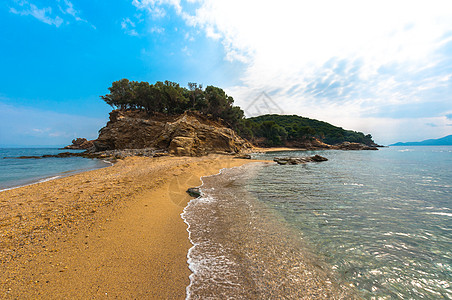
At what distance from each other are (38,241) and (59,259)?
4.14 feet

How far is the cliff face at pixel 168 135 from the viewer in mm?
32094

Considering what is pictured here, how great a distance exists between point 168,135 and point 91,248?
104 ft

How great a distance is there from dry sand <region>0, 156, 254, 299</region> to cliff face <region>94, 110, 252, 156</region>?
22505 mm

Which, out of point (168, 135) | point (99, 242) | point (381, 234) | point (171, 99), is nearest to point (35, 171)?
point (168, 135)

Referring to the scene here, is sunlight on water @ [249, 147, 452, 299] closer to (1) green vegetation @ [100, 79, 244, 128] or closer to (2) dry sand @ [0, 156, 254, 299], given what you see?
(2) dry sand @ [0, 156, 254, 299]

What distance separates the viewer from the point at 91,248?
3957mm

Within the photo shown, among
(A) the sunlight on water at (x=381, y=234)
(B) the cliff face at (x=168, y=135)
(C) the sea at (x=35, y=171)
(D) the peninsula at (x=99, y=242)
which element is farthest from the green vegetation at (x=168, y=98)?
(A) the sunlight on water at (x=381, y=234)

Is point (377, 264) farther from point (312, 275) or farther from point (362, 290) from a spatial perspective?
point (312, 275)

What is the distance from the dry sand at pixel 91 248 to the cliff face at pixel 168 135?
2251cm

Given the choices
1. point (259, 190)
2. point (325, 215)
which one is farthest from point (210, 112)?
point (325, 215)

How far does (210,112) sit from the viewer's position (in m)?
56.2

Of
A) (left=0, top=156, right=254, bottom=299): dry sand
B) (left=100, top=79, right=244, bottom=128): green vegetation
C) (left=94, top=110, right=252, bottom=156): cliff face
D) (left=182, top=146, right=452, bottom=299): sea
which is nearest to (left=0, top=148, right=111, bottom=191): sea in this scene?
(left=0, top=156, right=254, bottom=299): dry sand

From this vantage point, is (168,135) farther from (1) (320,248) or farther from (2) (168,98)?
(1) (320,248)

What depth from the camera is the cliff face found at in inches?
1264
